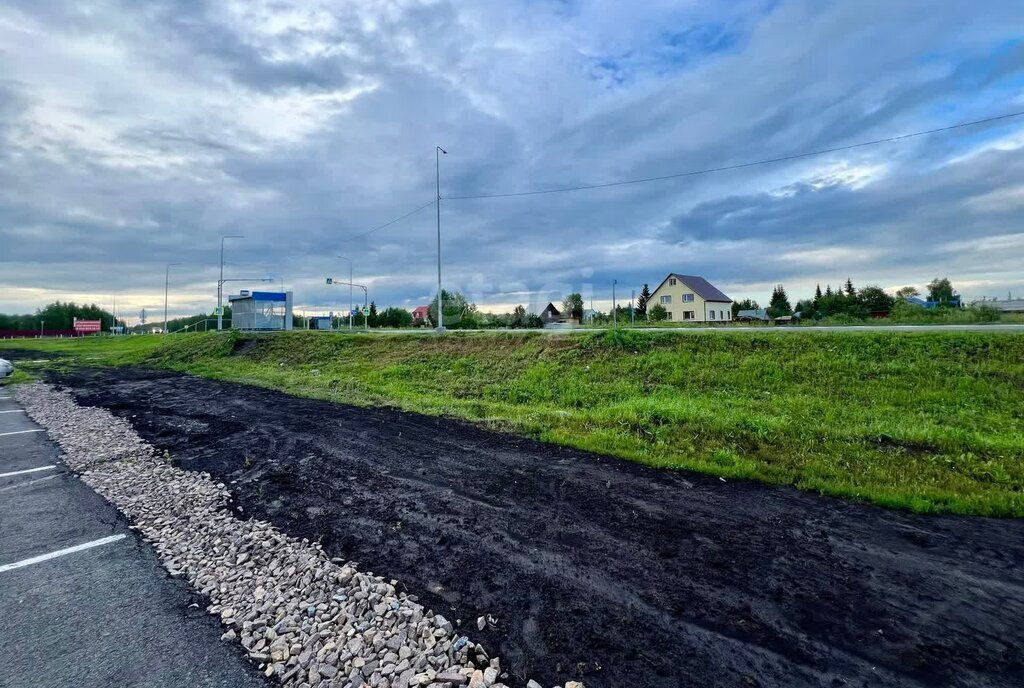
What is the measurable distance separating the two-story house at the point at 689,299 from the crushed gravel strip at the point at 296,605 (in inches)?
2146

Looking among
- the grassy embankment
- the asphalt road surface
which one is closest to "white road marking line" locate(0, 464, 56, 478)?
the asphalt road surface

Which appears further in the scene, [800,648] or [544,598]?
[544,598]

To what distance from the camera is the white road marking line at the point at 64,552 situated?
477cm

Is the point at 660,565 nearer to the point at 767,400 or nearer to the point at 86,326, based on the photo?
the point at 767,400

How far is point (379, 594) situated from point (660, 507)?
3414 millimetres

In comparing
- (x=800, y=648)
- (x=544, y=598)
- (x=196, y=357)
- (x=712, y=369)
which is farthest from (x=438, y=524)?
(x=196, y=357)

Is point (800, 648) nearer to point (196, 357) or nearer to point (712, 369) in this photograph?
point (712, 369)

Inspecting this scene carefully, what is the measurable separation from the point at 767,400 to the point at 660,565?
7467 millimetres

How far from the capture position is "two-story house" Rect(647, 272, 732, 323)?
56750 mm

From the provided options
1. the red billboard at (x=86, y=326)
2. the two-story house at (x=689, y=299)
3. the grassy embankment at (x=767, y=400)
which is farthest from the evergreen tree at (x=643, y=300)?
the red billboard at (x=86, y=326)

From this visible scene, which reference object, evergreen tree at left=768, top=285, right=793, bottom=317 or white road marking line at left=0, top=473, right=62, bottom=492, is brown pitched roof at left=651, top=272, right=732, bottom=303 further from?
white road marking line at left=0, top=473, right=62, bottom=492

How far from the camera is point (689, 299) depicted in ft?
188

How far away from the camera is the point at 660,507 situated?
18.1 feet

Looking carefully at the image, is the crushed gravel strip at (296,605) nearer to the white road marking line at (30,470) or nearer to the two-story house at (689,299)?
the white road marking line at (30,470)
